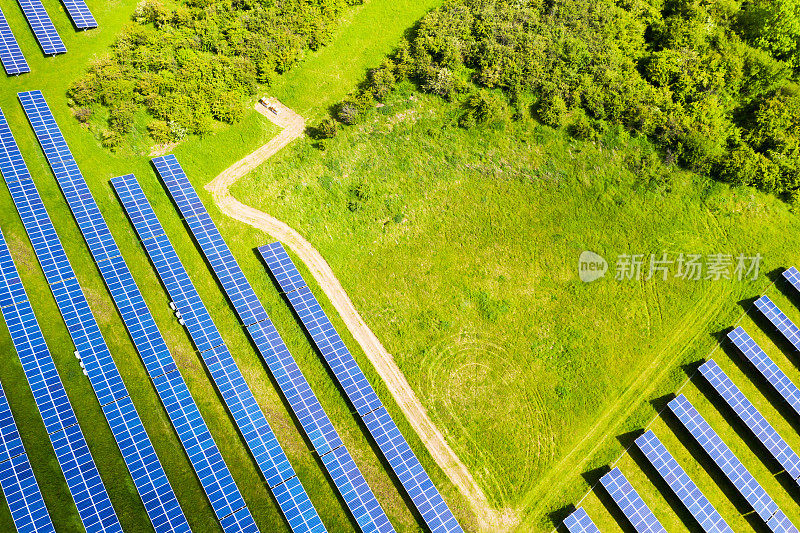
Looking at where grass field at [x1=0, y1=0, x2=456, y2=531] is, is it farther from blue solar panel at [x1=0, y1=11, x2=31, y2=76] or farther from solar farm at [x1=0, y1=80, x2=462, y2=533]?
blue solar panel at [x1=0, y1=11, x2=31, y2=76]

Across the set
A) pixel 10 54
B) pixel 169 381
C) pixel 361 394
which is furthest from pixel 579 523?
pixel 10 54

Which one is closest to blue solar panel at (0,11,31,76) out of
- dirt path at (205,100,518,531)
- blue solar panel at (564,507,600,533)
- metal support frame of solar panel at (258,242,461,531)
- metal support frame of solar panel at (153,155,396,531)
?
metal support frame of solar panel at (153,155,396,531)

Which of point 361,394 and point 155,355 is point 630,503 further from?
point 155,355

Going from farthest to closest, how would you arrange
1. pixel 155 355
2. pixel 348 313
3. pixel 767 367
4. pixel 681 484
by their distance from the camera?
pixel 348 313 → pixel 767 367 → pixel 155 355 → pixel 681 484

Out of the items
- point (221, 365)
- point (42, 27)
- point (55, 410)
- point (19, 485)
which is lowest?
point (19, 485)

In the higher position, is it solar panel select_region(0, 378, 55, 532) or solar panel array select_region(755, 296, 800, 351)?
solar panel array select_region(755, 296, 800, 351)

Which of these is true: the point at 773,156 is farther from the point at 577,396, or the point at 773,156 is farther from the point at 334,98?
the point at 334,98

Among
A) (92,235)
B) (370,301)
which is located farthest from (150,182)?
(370,301)

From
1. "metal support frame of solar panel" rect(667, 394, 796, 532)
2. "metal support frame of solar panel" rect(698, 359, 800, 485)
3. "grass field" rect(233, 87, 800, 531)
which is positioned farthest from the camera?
"grass field" rect(233, 87, 800, 531)
